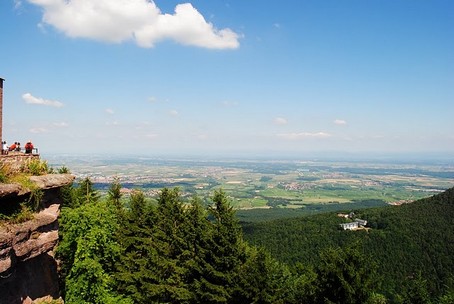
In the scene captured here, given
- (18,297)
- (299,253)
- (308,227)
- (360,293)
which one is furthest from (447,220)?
(18,297)

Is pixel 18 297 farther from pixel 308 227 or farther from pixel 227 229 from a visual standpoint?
pixel 308 227

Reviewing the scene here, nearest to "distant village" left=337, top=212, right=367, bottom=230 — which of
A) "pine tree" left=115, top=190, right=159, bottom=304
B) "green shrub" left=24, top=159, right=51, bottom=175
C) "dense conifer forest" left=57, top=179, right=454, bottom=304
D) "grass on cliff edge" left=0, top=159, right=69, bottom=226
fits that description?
"dense conifer forest" left=57, top=179, right=454, bottom=304

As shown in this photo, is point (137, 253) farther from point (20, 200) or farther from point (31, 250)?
point (20, 200)

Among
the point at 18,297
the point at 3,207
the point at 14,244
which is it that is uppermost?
the point at 3,207

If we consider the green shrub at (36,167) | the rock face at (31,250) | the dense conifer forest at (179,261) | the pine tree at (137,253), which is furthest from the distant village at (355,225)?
the green shrub at (36,167)

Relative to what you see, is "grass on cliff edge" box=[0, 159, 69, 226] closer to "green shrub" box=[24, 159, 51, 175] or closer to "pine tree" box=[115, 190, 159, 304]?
"green shrub" box=[24, 159, 51, 175]

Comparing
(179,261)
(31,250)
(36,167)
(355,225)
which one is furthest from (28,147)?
(355,225)

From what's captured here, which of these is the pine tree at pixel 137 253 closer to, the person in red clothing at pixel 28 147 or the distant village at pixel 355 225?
the person in red clothing at pixel 28 147

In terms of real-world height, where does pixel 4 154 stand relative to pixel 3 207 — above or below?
above
